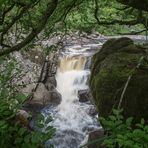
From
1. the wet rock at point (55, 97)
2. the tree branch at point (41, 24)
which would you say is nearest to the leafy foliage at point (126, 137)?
the tree branch at point (41, 24)

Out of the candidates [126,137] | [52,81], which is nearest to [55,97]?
[52,81]

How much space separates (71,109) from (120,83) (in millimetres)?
8955

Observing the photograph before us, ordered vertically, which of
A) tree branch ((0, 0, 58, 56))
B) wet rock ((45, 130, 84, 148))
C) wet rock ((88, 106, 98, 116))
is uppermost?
tree branch ((0, 0, 58, 56))

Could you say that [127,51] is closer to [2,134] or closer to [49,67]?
[2,134]

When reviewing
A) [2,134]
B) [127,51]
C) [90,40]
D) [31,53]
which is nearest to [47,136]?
[2,134]

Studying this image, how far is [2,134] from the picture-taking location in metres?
2.23

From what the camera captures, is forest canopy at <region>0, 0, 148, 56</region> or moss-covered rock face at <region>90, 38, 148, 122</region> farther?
moss-covered rock face at <region>90, 38, 148, 122</region>

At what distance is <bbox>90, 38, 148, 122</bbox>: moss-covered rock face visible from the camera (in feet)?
14.4

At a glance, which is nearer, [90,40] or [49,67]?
[49,67]

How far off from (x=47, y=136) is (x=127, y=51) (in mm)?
3524

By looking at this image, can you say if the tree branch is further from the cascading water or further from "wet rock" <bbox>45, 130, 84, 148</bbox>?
"wet rock" <bbox>45, 130, 84, 148</bbox>

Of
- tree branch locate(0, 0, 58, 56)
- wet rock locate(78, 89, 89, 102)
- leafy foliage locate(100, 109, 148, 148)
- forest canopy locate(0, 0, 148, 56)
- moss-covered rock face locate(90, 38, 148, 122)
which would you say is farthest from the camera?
wet rock locate(78, 89, 89, 102)

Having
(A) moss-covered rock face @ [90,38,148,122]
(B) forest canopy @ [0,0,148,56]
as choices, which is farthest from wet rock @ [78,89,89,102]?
(A) moss-covered rock face @ [90,38,148,122]

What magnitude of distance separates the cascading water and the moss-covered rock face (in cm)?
402
